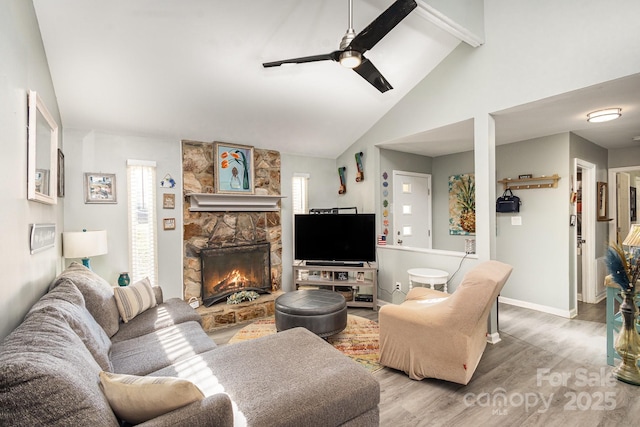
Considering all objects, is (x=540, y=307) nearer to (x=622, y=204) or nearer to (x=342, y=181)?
(x=622, y=204)

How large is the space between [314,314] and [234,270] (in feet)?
5.83

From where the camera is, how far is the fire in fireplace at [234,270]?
3.95 meters

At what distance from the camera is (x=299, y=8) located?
2.54m

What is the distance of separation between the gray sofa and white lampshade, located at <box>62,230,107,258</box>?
0.46 meters

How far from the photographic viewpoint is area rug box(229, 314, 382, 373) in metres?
2.81

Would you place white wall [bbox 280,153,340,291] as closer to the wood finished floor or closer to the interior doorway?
the wood finished floor

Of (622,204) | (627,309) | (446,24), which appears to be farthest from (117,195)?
(622,204)

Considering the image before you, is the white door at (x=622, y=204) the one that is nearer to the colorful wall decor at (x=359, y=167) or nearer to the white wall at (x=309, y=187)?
the colorful wall decor at (x=359, y=167)

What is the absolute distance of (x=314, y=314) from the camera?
287 cm

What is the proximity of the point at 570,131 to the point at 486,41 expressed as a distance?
1827 millimetres

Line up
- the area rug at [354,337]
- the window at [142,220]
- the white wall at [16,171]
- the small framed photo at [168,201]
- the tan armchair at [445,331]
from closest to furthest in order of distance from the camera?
the white wall at [16,171] → the tan armchair at [445,331] → the area rug at [354,337] → the window at [142,220] → the small framed photo at [168,201]

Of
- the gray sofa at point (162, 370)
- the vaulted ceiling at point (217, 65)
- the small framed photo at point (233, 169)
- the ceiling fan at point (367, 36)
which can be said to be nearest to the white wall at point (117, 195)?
the vaulted ceiling at point (217, 65)

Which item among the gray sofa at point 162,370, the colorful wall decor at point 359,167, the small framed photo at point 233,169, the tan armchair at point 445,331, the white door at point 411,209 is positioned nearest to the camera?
the gray sofa at point 162,370

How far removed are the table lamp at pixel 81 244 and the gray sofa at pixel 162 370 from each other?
456 mm
